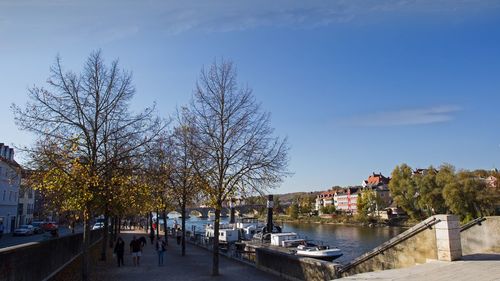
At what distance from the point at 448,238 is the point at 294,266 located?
6726 millimetres

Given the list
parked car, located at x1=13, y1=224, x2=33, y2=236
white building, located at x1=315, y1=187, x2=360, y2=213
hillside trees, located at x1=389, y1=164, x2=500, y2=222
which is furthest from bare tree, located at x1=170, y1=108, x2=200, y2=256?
white building, located at x1=315, y1=187, x2=360, y2=213

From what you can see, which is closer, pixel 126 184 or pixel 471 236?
pixel 471 236

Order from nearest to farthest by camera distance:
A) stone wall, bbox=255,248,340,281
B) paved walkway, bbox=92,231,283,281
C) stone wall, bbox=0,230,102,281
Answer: stone wall, bbox=0,230,102,281
stone wall, bbox=255,248,340,281
paved walkway, bbox=92,231,283,281

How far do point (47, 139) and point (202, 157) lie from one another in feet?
21.2

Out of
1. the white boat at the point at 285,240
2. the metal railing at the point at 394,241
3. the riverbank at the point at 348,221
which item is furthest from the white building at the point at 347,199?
the metal railing at the point at 394,241

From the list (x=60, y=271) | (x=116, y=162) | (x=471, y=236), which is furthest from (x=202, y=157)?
(x=471, y=236)

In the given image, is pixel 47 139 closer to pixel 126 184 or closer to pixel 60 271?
pixel 126 184

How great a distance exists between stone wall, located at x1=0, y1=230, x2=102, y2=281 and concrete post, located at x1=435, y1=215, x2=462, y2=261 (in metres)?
11.2

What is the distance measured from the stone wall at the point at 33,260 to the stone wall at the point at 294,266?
895 cm

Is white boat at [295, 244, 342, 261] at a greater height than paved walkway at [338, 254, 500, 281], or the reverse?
paved walkway at [338, 254, 500, 281]

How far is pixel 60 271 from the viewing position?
18.3 metres

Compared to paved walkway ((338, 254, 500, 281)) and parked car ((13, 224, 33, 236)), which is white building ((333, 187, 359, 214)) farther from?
paved walkway ((338, 254, 500, 281))

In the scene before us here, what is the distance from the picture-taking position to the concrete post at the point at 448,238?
36.5 feet

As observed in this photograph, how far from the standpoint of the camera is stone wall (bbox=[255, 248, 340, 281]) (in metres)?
14.1
